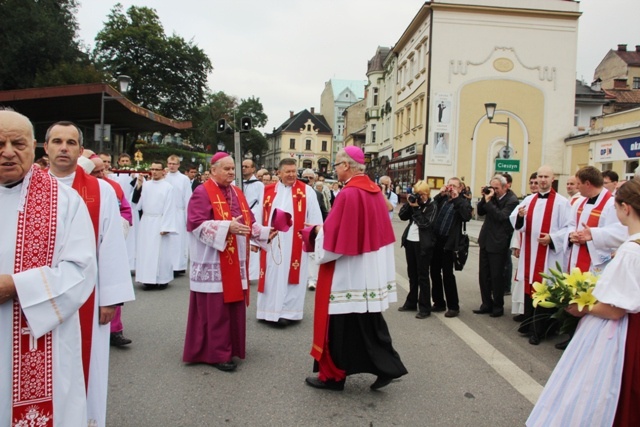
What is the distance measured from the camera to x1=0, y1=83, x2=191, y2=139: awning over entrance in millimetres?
16516

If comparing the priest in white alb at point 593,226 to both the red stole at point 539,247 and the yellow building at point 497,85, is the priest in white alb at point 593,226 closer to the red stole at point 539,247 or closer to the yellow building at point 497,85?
the red stole at point 539,247

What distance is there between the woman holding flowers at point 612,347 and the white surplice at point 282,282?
13.0 ft

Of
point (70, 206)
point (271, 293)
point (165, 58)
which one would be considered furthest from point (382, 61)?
point (70, 206)

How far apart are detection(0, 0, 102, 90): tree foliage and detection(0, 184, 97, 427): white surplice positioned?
1220 inches

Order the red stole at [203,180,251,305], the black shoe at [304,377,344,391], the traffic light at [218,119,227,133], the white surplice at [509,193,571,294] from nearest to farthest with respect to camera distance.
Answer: the black shoe at [304,377,344,391] < the red stole at [203,180,251,305] < the white surplice at [509,193,571,294] < the traffic light at [218,119,227,133]

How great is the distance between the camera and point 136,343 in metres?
5.56

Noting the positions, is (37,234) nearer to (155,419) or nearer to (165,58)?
(155,419)

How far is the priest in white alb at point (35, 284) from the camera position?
220 cm

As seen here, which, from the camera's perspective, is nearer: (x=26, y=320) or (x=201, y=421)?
(x=26, y=320)

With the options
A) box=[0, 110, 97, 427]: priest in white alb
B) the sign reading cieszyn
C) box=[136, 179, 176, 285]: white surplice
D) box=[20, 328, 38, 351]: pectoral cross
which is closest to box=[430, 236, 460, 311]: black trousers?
box=[136, 179, 176, 285]: white surplice

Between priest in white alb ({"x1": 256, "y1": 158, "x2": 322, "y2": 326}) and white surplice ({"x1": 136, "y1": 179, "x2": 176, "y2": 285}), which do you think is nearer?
priest in white alb ({"x1": 256, "y1": 158, "x2": 322, "y2": 326})

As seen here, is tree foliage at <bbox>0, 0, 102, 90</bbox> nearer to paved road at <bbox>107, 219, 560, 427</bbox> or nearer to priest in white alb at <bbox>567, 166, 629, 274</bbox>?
paved road at <bbox>107, 219, 560, 427</bbox>

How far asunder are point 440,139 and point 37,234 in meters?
30.6

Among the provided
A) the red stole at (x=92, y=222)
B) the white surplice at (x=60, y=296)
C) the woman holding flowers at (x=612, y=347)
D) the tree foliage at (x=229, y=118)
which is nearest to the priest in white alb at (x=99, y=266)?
the red stole at (x=92, y=222)
